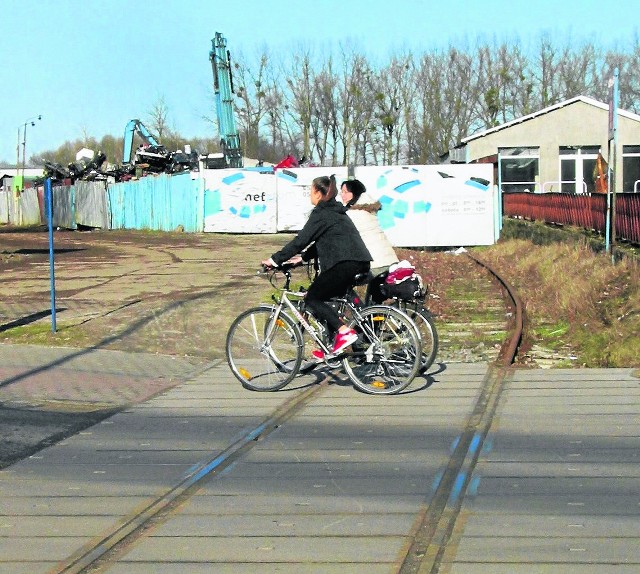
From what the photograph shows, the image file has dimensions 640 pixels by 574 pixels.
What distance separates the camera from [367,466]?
20.8 ft

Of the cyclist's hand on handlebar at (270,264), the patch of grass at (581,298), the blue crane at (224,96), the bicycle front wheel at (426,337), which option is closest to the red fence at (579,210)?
the patch of grass at (581,298)

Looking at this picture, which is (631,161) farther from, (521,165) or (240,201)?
(240,201)

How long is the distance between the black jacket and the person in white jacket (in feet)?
3.49

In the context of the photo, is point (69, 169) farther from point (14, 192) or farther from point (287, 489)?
point (287, 489)

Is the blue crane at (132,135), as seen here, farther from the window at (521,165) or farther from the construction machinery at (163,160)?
the window at (521,165)

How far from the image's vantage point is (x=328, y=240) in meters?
8.74

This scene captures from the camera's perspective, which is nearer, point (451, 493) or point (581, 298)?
point (451, 493)

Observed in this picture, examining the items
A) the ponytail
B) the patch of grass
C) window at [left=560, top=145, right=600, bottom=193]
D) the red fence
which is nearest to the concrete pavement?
the ponytail

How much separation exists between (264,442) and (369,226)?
3471 millimetres

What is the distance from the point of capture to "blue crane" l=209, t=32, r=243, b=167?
5178cm

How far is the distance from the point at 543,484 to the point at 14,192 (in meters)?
60.8

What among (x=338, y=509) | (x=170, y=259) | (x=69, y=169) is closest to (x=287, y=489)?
(x=338, y=509)

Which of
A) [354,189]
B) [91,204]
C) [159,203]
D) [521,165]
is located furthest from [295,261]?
[521,165]

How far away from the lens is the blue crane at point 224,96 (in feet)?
170
